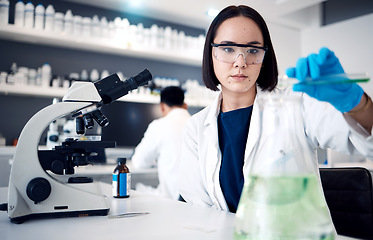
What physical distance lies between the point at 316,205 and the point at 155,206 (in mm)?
729

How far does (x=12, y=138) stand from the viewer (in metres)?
3.37

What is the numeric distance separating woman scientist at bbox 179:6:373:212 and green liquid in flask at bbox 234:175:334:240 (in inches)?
20.9

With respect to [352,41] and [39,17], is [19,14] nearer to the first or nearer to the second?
[39,17]

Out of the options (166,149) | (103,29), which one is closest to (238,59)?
(166,149)

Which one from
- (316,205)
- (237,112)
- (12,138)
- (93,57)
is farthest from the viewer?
(93,57)

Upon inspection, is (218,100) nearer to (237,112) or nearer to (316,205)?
(237,112)

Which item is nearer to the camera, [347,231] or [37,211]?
[37,211]

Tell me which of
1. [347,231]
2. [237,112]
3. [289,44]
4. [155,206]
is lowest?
[347,231]

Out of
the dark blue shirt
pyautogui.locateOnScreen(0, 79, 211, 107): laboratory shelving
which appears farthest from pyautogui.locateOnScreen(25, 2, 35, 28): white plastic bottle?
the dark blue shirt

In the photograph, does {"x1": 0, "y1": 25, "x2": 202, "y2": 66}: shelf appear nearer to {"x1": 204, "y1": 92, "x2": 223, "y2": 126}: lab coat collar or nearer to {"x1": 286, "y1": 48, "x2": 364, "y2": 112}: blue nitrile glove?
{"x1": 204, "y1": 92, "x2": 223, "y2": 126}: lab coat collar

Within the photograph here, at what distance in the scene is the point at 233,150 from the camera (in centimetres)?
129

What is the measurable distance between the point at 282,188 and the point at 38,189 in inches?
26.9

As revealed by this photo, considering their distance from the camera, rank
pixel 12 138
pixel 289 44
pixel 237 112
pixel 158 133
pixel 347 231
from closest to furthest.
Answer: pixel 347 231 < pixel 237 112 < pixel 158 133 < pixel 12 138 < pixel 289 44

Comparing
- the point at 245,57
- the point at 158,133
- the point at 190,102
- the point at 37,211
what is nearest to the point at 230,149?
the point at 245,57
